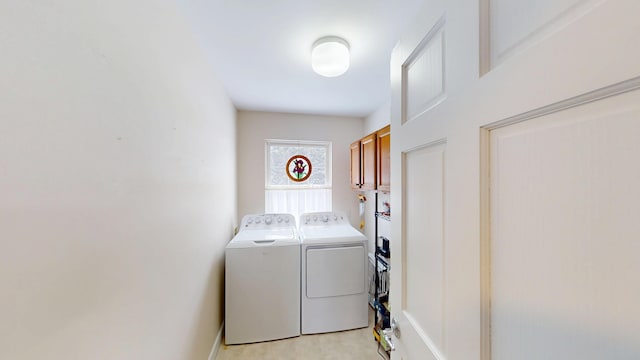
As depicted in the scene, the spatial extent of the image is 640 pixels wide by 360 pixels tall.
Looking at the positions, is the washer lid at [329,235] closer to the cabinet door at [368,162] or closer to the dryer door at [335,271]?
the dryer door at [335,271]

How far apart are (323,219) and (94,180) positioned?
7.65ft

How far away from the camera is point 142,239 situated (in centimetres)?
94

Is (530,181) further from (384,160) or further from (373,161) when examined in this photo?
(373,161)

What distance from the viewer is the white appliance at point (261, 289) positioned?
2.07m

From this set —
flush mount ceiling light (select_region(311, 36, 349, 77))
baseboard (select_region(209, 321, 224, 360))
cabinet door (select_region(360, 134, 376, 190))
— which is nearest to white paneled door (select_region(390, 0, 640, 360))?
flush mount ceiling light (select_region(311, 36, 349, 77))

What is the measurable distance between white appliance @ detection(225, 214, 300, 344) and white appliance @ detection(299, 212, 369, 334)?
11 centimetres

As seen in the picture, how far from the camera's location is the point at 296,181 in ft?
10.4

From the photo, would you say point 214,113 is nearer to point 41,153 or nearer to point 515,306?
point 41,153

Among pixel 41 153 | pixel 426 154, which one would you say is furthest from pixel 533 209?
pixel 41 153

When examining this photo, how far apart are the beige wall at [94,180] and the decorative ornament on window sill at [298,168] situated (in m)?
1.82

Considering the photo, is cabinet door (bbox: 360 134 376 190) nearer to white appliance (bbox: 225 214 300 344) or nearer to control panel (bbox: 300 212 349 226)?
control panel (bbox: 300 212 349 226)

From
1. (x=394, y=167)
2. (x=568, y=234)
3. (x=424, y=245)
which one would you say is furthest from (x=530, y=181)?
(x=394, y=167)

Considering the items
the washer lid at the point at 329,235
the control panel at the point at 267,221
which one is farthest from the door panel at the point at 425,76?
the control panel at the point at 267,221

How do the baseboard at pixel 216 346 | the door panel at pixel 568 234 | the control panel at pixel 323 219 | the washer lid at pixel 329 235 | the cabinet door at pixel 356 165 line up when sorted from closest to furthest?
1. the door panel at pixel 568 234
2. the baseboard at pixel 216 346
3. the washer lid at pixel 329 235
4. the cabinet door at pixel 356 165
5. the control panel at pixel 323 219
